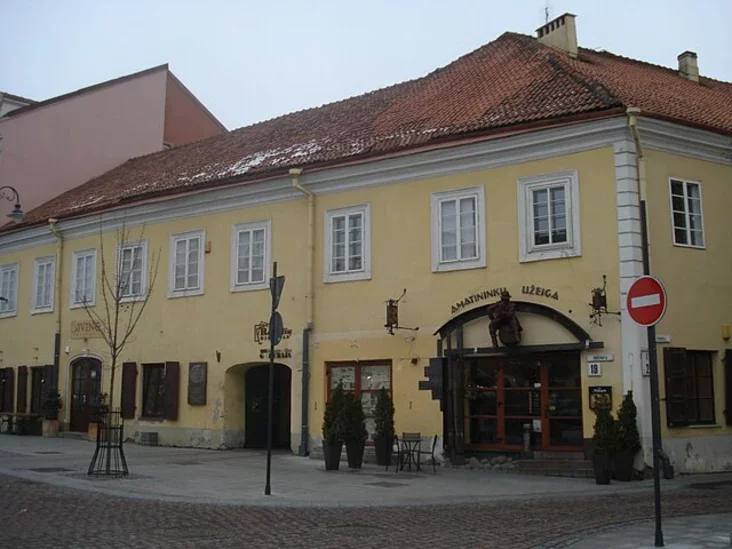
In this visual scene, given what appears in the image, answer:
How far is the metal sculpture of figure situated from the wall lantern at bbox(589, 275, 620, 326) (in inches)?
58.4

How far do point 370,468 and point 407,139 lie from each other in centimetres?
707

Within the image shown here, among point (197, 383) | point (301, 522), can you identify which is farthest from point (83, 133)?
point (301, 522)

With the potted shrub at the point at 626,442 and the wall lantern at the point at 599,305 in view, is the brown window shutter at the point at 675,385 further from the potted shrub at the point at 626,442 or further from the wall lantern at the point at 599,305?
the wall lantern at the point at 599,305

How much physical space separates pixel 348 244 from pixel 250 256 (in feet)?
10.0

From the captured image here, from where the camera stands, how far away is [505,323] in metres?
17.5

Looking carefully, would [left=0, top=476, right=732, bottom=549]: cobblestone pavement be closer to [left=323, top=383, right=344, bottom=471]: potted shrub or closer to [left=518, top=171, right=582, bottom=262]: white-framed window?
[left=323, top=383, right=344, bottom=471]: potted shrub

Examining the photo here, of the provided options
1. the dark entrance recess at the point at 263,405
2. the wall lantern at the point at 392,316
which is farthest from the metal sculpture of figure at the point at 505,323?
the dark entrance recess at the point at 263,405

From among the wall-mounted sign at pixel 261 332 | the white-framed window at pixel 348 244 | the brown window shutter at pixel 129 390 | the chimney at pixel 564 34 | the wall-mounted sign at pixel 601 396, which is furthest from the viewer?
the brown window shutter at pixel 129 390

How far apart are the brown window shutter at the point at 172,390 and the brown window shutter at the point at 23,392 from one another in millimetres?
6837

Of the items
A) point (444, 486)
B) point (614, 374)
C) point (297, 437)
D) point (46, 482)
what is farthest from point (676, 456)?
point (46, 482)

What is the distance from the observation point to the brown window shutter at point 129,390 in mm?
24438

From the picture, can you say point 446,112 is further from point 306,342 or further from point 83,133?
point 83,133

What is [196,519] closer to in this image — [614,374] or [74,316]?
[614,374]

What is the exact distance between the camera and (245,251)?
22484 millimetres
